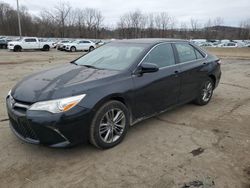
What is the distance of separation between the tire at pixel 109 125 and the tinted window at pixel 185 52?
1884 millimetres

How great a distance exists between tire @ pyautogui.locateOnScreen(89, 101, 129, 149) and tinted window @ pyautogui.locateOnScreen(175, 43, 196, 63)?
6.18 feet

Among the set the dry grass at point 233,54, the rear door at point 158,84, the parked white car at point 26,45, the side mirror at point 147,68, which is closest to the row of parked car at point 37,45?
the parked white car at point 26,45

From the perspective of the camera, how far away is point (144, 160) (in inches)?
129

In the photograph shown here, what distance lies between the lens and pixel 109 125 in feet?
11.6

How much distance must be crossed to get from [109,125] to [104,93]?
0.50 metres

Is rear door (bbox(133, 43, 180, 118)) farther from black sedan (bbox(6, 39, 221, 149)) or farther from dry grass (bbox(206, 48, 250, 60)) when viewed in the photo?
dry grass (bbox(206, 48, 250, 60))

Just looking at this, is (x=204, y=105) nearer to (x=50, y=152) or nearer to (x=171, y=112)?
(x=171, y=112)

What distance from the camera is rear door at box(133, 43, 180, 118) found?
3.90m

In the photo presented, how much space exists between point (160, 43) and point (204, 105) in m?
2.07

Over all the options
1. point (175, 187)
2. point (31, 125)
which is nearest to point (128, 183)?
point (175, 187)

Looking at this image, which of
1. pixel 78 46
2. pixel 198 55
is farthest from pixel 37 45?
pixel 198 55

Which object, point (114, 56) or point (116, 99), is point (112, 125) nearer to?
point (116, 99)

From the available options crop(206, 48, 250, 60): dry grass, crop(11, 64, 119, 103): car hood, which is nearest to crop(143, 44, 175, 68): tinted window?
crop(11, 64, 119, 103): car hood

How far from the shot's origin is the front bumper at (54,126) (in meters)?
3.01
